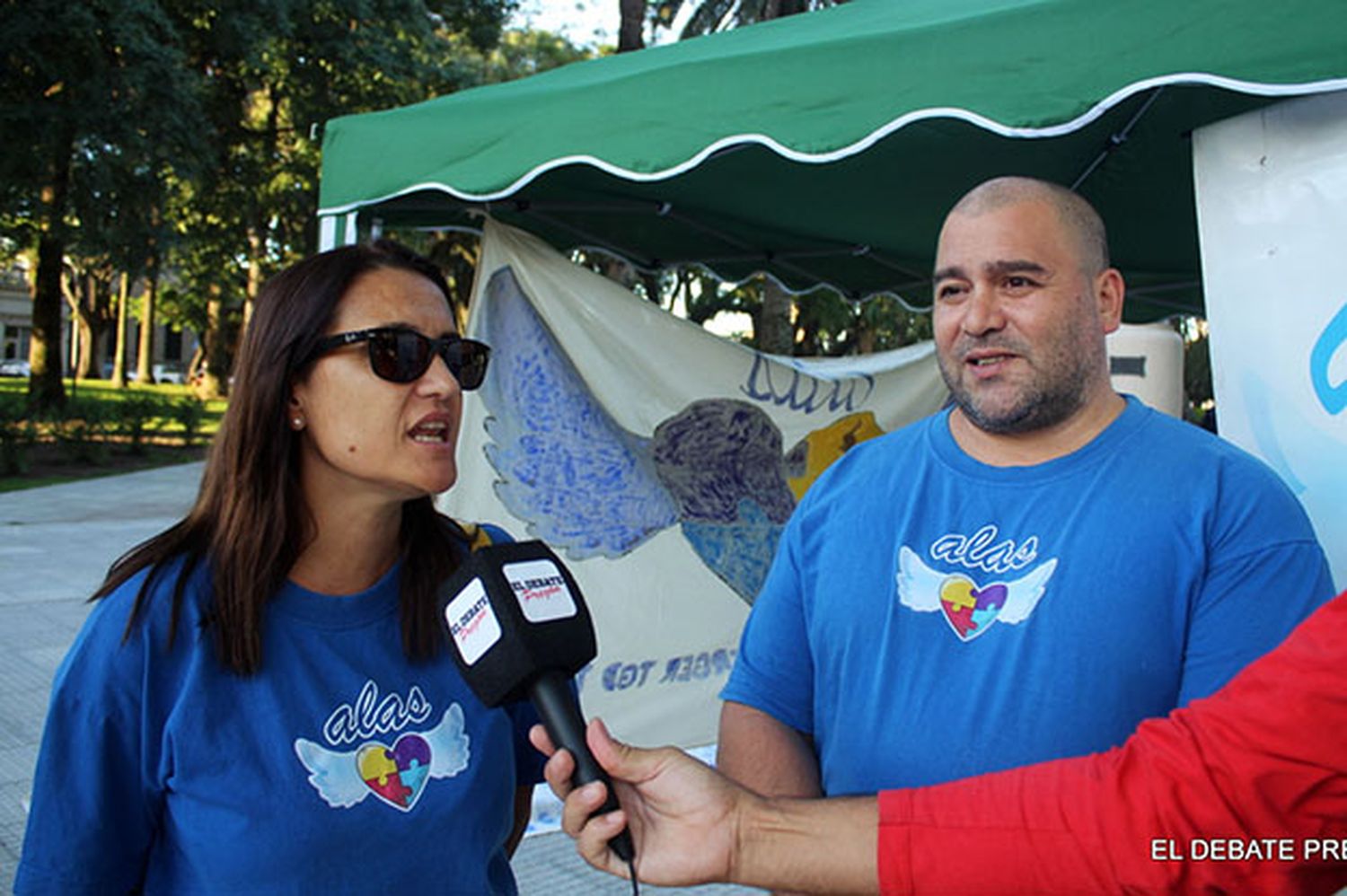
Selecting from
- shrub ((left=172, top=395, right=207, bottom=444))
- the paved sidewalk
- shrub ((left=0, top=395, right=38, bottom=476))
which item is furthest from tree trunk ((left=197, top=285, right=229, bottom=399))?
the paved sidewalk

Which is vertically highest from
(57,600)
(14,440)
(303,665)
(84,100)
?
(84,100)

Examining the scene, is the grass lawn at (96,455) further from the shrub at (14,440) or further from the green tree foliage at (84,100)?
the green tree foliage at (84,100)

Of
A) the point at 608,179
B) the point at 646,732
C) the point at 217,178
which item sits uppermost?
the point at 217,178

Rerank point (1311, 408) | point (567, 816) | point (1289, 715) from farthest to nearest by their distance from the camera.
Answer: point (1311, 408), point (567, 816), point (1289, 715)

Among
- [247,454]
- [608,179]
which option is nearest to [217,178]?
[608,179]

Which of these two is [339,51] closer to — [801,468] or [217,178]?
[217,178]

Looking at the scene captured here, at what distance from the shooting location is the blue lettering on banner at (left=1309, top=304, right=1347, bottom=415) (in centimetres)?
205

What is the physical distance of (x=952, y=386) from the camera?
1911 millimetres

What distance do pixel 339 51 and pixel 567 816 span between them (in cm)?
1665

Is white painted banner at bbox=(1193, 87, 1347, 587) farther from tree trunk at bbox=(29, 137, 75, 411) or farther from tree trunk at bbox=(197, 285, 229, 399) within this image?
tree trunk at bbox=(197, 285, 229, 399)

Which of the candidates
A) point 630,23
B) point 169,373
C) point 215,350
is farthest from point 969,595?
point 169,373

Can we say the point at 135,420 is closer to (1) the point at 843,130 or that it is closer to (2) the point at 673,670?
(2) the point at 673,670

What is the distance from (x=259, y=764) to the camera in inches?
59.4

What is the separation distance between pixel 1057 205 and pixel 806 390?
2.79m
